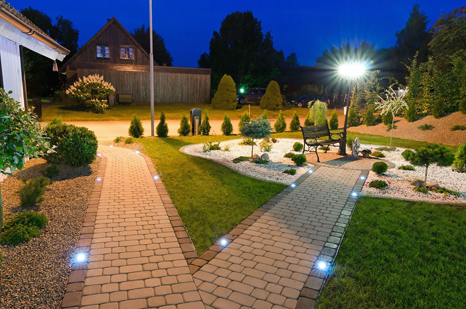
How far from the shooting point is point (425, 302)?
11.2 ft

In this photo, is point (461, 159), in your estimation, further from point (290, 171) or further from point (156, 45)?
point (156, 45)

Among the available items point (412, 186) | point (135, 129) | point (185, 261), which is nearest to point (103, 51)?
point (135, 129)

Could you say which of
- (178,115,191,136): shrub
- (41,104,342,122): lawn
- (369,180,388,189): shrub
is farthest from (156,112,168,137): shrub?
(369,180,388,189): shrub

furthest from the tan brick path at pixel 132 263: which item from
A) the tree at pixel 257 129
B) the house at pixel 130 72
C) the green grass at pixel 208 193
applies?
the house at pixel 130 72

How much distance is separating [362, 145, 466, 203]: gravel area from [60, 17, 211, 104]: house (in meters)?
24.4

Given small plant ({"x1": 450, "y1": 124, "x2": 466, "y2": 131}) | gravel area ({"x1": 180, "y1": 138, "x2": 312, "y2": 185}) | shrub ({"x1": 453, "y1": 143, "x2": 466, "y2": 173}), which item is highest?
small plant ({"x1": 450, "y1": 124, "x2": 466, "y2": 131})

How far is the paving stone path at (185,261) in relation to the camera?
342cm

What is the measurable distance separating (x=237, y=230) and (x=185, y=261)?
1.22m

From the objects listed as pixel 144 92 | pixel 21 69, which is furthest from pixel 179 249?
pixel 144 92

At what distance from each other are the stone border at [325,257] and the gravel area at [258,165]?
83.9 inches

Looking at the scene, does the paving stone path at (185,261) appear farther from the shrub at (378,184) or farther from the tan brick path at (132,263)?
the shrub at (378,184)

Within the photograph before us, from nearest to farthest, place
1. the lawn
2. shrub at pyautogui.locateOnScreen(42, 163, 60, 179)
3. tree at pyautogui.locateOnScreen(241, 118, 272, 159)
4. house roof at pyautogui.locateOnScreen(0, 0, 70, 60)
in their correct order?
house roof at pyautogui.locateOnScreen(0, 0, 70, 60), shrub at pyautogui.locateOnScreen(42, 163, 60, 179), tree at pyautogui.locateOnScreen(241, 118, 272, 159), the lawn

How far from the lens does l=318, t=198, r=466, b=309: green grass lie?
3.48 m

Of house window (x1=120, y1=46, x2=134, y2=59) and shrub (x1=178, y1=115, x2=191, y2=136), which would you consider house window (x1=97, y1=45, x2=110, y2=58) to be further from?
shrub (x1=178, y1=115, x2=191, y2=136)
